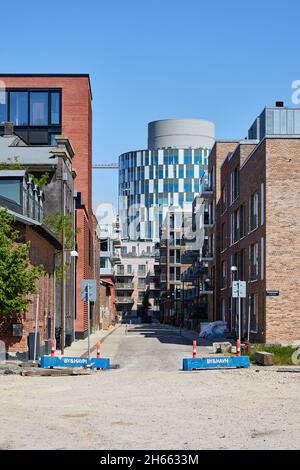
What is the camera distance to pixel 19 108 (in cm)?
7056

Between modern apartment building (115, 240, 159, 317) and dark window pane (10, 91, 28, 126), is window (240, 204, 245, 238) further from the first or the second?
modern apartment building (115, 240, 159, 317)

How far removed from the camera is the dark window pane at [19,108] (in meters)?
69.8

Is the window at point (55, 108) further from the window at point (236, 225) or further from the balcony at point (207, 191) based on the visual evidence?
the balcony at point (207, 191)

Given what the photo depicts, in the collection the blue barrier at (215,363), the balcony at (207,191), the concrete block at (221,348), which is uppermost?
the balcony at (207,191)

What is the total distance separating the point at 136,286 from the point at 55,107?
11311 centimetres

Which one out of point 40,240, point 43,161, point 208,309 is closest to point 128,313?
point 208,309

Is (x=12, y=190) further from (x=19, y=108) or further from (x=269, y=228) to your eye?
(x=19, y=108)

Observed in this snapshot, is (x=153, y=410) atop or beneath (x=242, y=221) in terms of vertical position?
beneath

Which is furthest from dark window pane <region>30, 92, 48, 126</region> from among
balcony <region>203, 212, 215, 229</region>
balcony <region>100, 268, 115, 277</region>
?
balcony <region>100, 268, 115, 277</region>

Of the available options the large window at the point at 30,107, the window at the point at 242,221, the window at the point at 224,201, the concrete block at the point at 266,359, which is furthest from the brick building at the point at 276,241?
the large window at the point at 30,107

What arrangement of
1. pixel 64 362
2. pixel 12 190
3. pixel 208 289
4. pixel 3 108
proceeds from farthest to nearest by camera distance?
pixel 208 289 → pixel 3 108 → pixel 12 190 → pixel 64 362

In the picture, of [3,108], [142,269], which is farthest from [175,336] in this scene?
[142,269]

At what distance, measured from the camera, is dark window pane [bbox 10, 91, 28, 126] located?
69.8 meters
